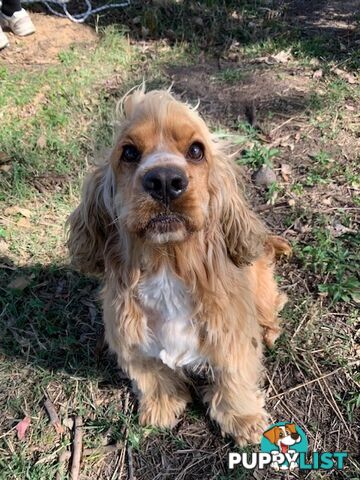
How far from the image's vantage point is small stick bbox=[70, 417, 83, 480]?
2.85 meters

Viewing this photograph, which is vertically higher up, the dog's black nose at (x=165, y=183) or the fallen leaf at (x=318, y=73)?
the dog's black nose at (x=165, y=183)

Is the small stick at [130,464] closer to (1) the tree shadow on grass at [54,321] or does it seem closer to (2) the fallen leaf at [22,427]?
(1) the tree shadow on grass at [54,321]

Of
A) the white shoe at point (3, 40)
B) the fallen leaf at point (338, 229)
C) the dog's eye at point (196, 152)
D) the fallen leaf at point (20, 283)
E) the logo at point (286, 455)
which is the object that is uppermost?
the dog's eye at point (196, 152)

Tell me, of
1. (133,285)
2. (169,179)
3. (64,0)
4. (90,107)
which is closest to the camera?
(169,179)

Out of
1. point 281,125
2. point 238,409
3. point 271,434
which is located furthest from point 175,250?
point 281,125

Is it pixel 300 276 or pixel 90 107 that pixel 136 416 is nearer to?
pixel 300 276

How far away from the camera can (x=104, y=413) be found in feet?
10.2

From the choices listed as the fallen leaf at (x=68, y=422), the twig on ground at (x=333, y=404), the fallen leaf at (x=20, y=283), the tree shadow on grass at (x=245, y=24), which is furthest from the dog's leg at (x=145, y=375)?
the tree shadow on grass at (x=245, y=24)

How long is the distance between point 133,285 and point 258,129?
2.83 meters

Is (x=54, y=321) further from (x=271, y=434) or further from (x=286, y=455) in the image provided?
(x=286, y=455)

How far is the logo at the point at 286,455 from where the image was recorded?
279 centimetres

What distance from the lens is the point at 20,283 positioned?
374cm

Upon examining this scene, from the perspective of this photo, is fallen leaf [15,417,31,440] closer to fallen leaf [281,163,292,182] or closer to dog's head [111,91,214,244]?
dog's head [111,91,214,244]

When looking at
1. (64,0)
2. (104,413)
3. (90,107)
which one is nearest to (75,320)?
(104,413)
